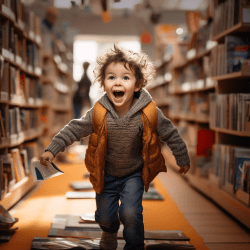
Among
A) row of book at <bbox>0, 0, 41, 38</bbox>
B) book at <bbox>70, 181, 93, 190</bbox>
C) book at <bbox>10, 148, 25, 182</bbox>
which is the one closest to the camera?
row of book at <bbox>0, 0, 41, 38</bbox>

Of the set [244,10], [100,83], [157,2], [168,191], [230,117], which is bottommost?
[168,191]

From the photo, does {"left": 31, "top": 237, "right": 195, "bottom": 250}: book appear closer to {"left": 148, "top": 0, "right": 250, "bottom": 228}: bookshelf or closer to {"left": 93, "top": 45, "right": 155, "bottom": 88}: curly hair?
{"left": 148, "top": 0, "right": 250, "bottom": 228}: bookshelf

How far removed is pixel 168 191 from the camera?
2992mm

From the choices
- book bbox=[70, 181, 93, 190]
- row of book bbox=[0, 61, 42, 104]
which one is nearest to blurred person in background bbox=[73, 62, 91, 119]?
row of book bbox=[0, 61, 42, 104]

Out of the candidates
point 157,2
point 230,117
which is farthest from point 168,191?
point 157,2

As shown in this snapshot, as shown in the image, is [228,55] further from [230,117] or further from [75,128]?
[75,128]

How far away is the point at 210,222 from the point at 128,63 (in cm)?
131

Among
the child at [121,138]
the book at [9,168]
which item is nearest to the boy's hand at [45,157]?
the child at [121,138]

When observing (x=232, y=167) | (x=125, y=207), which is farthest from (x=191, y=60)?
(x=125, y=207)

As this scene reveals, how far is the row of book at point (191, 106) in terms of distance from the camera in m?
3.28

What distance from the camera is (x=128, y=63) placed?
4.79 ft

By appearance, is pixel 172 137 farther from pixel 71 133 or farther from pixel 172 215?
pixel 172 215

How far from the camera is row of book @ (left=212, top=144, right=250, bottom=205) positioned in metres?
2.01

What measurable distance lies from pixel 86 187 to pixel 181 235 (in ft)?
4.25
